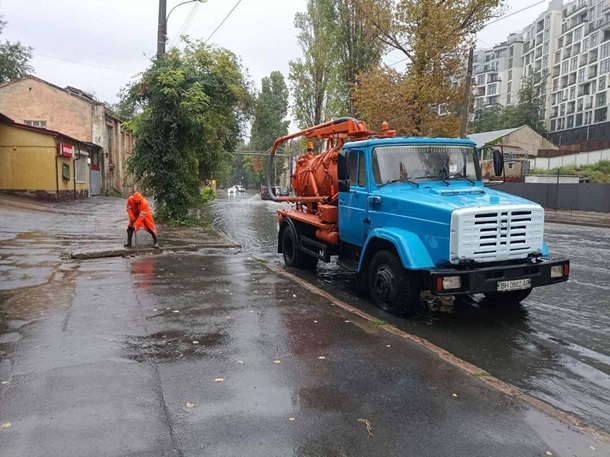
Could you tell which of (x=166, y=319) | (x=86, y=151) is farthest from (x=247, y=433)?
(x=86, y=151)

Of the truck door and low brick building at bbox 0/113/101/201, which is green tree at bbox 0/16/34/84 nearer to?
low brick building at bbox 0/113/101/201

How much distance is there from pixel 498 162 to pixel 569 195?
86.4 feet

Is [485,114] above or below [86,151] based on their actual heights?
above

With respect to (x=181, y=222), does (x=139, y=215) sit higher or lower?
higher

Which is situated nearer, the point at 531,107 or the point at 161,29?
the point at 161,29

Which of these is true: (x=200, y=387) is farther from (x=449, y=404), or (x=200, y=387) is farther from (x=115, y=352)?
(x=449, y=404)

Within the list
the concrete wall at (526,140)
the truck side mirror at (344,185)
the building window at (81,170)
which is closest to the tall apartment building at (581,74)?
the concrete wall at (526,140)

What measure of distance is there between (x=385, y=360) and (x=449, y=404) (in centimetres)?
96

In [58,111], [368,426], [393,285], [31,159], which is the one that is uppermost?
[58,111]

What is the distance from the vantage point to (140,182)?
17.0 meters

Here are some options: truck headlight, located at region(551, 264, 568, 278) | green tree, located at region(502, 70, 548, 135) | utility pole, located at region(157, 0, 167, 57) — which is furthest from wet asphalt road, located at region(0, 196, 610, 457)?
green tree, located at region(502, 70, 548, 135)

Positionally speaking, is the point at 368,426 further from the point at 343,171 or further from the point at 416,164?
the point at 343,171

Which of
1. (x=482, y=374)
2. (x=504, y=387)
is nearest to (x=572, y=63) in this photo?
(x=482, y=374)

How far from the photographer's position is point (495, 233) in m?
5.76
